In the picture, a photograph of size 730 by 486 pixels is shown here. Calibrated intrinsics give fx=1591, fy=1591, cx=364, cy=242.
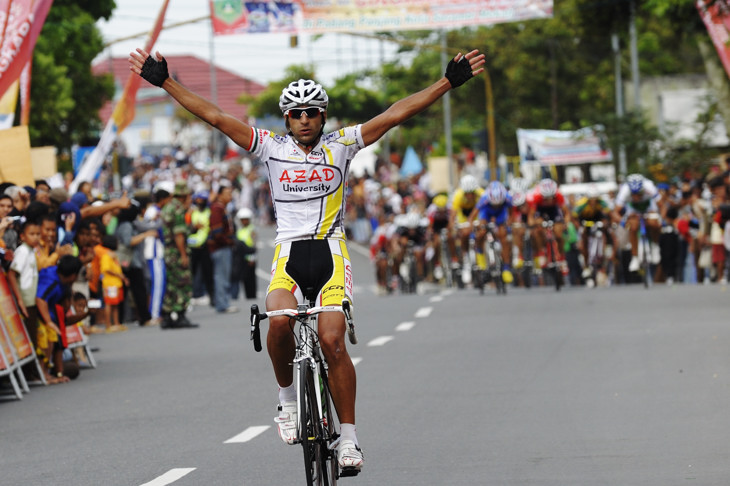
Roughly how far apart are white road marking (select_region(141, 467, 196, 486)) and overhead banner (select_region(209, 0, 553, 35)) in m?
26.4

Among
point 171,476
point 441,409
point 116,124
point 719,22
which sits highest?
point 719,22

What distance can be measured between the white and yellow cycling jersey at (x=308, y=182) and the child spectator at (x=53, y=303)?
291 inches

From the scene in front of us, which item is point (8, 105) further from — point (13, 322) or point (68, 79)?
point (68, 79)

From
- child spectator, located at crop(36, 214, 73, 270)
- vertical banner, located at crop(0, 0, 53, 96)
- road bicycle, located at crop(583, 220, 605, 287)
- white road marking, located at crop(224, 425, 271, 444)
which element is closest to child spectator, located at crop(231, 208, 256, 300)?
road bicycle, located at crop(583, 220, 605, 287)

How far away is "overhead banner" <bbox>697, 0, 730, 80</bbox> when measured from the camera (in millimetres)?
22388

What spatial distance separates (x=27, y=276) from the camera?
15.0 meters

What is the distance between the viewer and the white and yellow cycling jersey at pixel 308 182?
820 cm

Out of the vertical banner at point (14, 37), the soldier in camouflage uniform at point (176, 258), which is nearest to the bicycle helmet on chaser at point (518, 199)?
the soldier in camouflage uniform at point (176, 258)

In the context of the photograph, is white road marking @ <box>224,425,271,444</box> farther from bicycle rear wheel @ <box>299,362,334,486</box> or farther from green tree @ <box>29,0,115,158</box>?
green tree @ <box>29,0,115,158</box>

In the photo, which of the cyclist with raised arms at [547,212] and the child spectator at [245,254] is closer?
the cyclist with raised arms at [547,212]

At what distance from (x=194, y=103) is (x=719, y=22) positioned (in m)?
16.0

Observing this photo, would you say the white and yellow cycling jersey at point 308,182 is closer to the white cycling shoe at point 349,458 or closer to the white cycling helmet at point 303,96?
the white cycling helmet at point 303,96

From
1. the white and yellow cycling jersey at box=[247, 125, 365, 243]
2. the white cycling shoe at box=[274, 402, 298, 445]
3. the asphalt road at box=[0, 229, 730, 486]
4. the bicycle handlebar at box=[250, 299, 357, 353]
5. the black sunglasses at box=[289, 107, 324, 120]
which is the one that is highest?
the black sunglasses at box=[289, 107, 324, 120]

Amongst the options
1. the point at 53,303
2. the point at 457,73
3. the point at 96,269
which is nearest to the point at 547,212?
the point at 96,269
